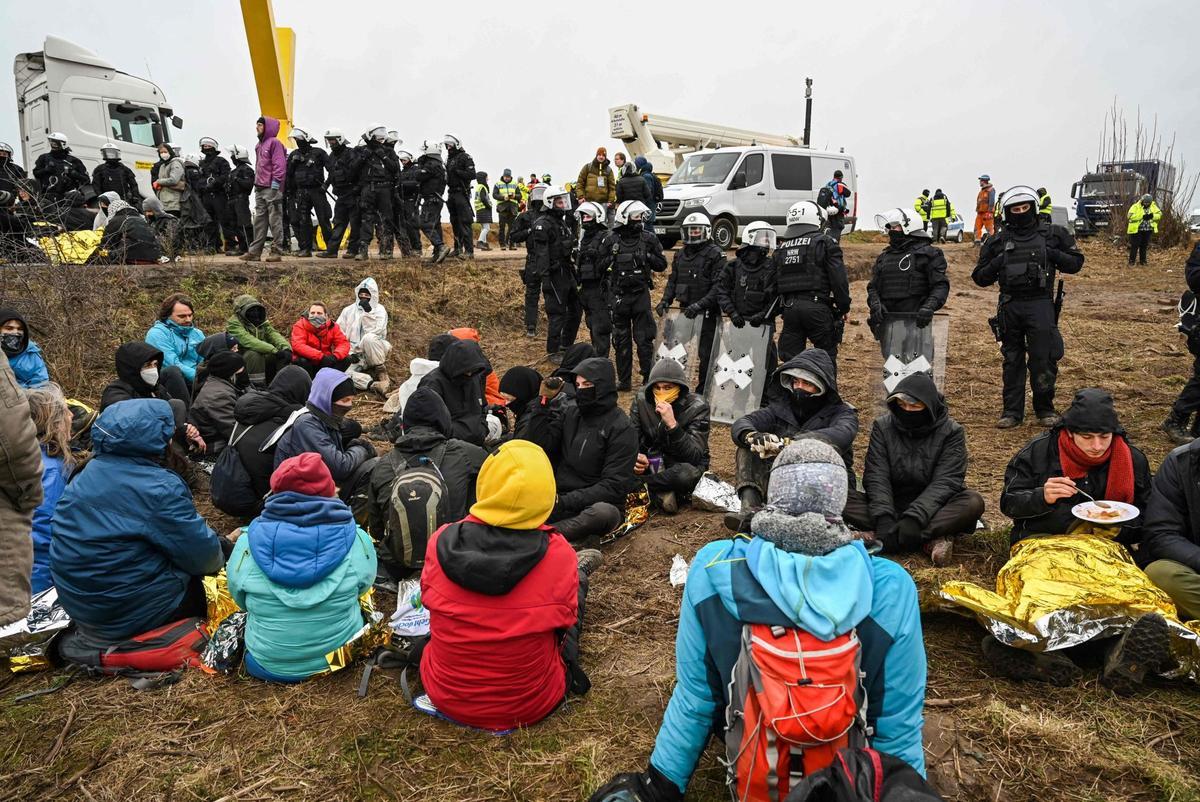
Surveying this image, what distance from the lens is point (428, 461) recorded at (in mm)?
4156

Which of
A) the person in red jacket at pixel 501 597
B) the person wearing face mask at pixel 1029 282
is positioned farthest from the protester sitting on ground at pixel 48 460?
the person wearing face mask at pixel 1029 282

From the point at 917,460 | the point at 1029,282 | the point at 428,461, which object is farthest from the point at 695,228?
the point at 428,461

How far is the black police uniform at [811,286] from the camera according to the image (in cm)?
738

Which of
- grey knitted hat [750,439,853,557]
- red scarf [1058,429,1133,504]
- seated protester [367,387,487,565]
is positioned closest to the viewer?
grey knitted hat [750,439,853,557]

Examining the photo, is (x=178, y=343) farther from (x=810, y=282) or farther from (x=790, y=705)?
(x=790, y=705)

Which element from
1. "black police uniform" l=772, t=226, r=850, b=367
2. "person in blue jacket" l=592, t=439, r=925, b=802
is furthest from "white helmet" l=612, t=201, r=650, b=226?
"person in blue jacket" l=592, t=439, r=925, b=802

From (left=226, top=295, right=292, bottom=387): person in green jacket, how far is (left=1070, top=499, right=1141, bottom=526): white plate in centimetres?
713

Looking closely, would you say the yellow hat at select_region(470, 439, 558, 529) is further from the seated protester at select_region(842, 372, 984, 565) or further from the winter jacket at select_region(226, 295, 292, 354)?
the winter jacket at select_region(226, 295, 292, 354)

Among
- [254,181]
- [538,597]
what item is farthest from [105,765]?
[254,181]

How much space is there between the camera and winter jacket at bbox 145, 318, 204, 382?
7.18m

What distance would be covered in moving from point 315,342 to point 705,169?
10055 mm

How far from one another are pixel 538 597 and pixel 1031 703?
2056 millimetres

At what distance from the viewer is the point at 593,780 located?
2764mm

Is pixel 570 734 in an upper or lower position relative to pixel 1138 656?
lower
